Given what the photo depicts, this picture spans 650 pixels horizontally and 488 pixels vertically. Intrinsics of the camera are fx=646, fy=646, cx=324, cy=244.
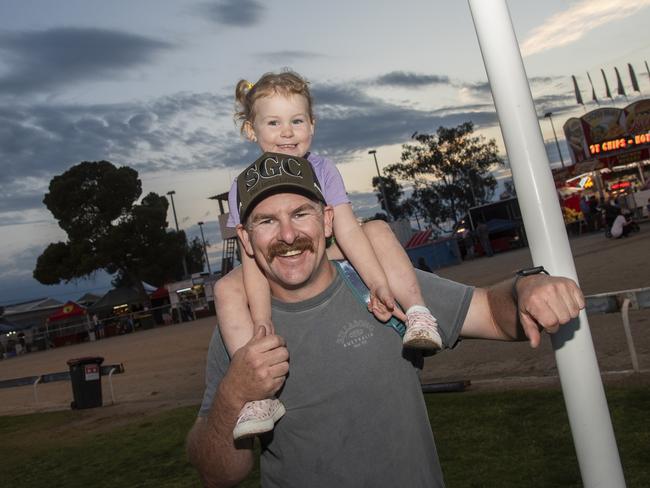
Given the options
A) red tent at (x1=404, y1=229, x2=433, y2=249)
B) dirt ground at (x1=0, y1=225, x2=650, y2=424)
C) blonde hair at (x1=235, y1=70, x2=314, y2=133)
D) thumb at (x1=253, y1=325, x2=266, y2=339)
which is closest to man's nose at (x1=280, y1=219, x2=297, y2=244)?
thumb at (x1=253, y1=325, x2=266, y2=339)

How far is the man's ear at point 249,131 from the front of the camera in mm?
3629

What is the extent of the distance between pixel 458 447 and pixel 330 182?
353cm

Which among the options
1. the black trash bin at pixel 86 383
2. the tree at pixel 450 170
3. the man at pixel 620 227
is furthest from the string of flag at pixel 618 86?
the black trash bin at pixel 86 383

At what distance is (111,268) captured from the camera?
57062mm

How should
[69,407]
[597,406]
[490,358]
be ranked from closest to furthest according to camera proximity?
[597,406], [490,358], [69,407]

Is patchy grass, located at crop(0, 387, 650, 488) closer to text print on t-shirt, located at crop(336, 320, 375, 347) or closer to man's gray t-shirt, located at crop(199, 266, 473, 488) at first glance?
man's gray t-shirt, located at crop(199, 266, 473, 488)

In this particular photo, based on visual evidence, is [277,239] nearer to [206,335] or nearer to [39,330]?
[206,335]

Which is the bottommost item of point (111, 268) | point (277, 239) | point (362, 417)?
point (362, 417)

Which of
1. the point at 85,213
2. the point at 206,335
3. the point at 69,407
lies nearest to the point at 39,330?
the point at 85,213

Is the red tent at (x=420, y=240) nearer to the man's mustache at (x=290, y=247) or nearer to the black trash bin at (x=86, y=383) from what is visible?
the black trash bin at (x=86, y=383)

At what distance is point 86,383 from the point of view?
39.0 feet

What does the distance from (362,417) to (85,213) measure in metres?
54.6

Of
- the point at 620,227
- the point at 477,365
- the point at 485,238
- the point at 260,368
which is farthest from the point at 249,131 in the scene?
the point at 485,238

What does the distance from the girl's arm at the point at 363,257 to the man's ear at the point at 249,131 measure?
0.87m
